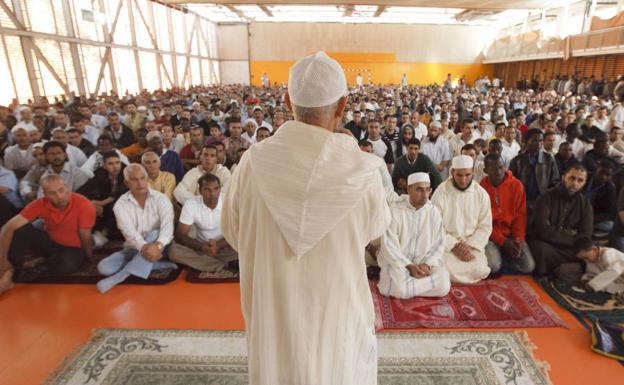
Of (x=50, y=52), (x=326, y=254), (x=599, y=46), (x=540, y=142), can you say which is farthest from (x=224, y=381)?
(x=599, y=46)

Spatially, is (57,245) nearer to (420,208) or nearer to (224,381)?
(224,381)

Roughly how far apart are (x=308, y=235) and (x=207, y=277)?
2.64 metres

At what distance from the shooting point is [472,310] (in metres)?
3.02

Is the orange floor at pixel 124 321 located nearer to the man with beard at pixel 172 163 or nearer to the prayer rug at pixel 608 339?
the prayer rug at pixel 608 339

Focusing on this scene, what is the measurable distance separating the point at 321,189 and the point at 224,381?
1742 mm

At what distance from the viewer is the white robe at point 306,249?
112 centimetres

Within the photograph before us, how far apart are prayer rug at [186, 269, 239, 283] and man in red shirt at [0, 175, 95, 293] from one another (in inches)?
39.5

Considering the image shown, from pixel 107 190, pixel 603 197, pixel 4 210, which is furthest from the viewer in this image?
pixel 107 190

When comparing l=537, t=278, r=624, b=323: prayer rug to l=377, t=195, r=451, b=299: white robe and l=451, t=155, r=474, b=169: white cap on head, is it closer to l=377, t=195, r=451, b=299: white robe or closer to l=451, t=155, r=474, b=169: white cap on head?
l=377, t=195, r=451, b=299: white robe

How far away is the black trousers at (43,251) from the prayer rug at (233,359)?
1.07 metres

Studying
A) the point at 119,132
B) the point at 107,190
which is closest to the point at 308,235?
the point at 107,190

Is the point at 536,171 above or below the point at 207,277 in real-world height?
above

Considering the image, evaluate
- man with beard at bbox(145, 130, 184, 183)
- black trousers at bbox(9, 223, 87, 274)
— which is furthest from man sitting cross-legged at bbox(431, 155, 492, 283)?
black trousers at bbox(9, 223, 87, 274)

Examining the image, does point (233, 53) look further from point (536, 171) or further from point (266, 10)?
point (536, 171)
